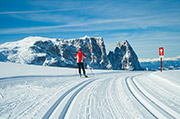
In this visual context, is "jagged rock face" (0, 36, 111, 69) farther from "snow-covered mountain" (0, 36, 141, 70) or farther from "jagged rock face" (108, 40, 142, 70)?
"jagged rock face" (108, 40, 142, 70)

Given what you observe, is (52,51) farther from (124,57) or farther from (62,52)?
(124,57)

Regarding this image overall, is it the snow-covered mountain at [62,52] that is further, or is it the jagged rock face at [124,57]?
the jagged rock face at [124,57]

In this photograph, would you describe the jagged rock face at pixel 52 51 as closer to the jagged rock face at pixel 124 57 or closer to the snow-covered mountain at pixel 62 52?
the snow-covered mountain at pixel 62 52

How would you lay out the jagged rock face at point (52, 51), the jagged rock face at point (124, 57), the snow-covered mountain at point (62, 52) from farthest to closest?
the jagged rock face at point (124, 57) → the snow-covered mountain at point (62, 52) → the jagged rock face at point (52, 51)

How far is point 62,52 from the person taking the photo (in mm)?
142875

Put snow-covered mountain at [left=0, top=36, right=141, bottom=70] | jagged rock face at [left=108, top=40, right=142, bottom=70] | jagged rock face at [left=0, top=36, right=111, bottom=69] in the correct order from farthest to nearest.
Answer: jagged rock face at [left=108, top=40, right=142, bottom=70] → snow-covered mountain at [left=0, top=36, right=141, bottom=70] → jagged rock face at [left=0, top=36, right=111, bottom=69]

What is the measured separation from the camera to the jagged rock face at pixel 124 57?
18338 centimetres

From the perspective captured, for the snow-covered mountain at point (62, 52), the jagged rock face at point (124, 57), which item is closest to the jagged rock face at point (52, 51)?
the snow-covered mountain at point (62, 52)

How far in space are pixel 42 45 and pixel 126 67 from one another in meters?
101

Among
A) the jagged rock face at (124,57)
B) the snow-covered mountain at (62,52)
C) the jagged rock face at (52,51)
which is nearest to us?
the jagged rock face at (52,51)

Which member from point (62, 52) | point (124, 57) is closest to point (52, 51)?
point (62, 52)

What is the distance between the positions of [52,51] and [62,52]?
9.10m

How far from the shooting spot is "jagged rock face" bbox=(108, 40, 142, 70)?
602 feet

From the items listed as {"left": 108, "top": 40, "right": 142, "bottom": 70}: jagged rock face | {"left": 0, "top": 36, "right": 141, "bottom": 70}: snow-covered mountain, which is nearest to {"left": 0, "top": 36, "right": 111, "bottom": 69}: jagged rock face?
{"left": 0, "top": 36, "right": 141, "bottom": 70}: snow-covered mountain
